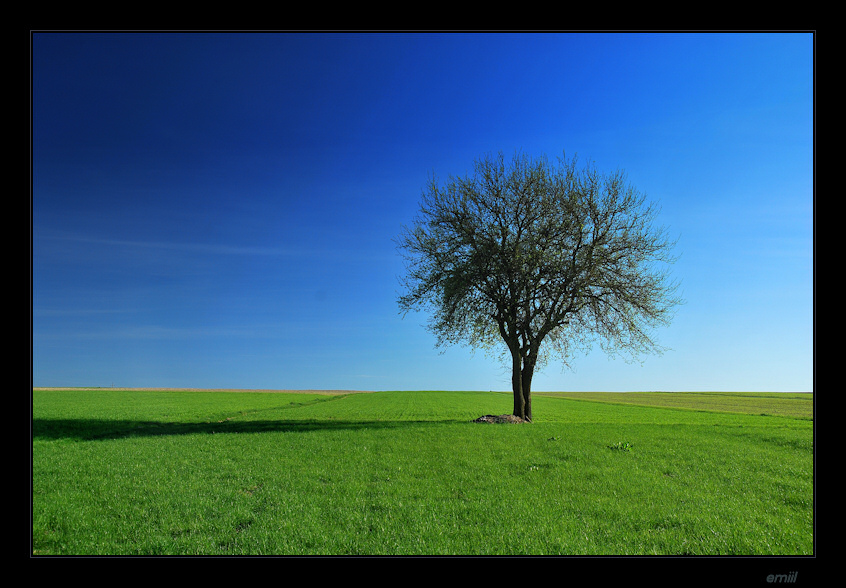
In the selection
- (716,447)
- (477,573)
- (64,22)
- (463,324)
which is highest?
(64,22)

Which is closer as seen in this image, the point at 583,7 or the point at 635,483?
the point at 583,7

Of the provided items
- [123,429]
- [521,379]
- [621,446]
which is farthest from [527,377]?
[123,429]

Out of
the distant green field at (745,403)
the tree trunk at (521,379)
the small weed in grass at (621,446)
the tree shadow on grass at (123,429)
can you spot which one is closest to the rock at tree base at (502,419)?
the tree trunk at (521,379)

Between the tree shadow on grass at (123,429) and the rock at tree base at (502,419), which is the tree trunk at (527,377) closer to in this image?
the rock at tree base at (502,419)

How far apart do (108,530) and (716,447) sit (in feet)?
70.2

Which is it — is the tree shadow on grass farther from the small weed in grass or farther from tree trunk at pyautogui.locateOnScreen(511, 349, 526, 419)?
the small weed in grass

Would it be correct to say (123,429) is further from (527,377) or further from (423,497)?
(527,377)

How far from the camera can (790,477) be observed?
14.7 m

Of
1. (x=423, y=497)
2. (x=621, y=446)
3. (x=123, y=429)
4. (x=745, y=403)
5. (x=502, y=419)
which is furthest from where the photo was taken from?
(x=745, y=403)

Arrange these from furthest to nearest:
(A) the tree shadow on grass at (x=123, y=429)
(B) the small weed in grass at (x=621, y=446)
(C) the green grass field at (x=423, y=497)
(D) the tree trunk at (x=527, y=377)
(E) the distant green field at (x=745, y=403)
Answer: (E) the distant green field at (x=745, y=403), (D) the tree trunk at (x=527, y=377), (A) the tree shadow on grass at (x=123, y=429), (B) the small weed in grass at (x=621, y=446), (C) the green grass field at (x=423, y=497)

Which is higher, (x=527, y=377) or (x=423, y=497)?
(x=527, y=377)

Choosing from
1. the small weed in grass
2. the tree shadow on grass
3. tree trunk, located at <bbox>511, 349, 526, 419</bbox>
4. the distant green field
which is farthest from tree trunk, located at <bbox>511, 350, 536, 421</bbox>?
the distant green field
